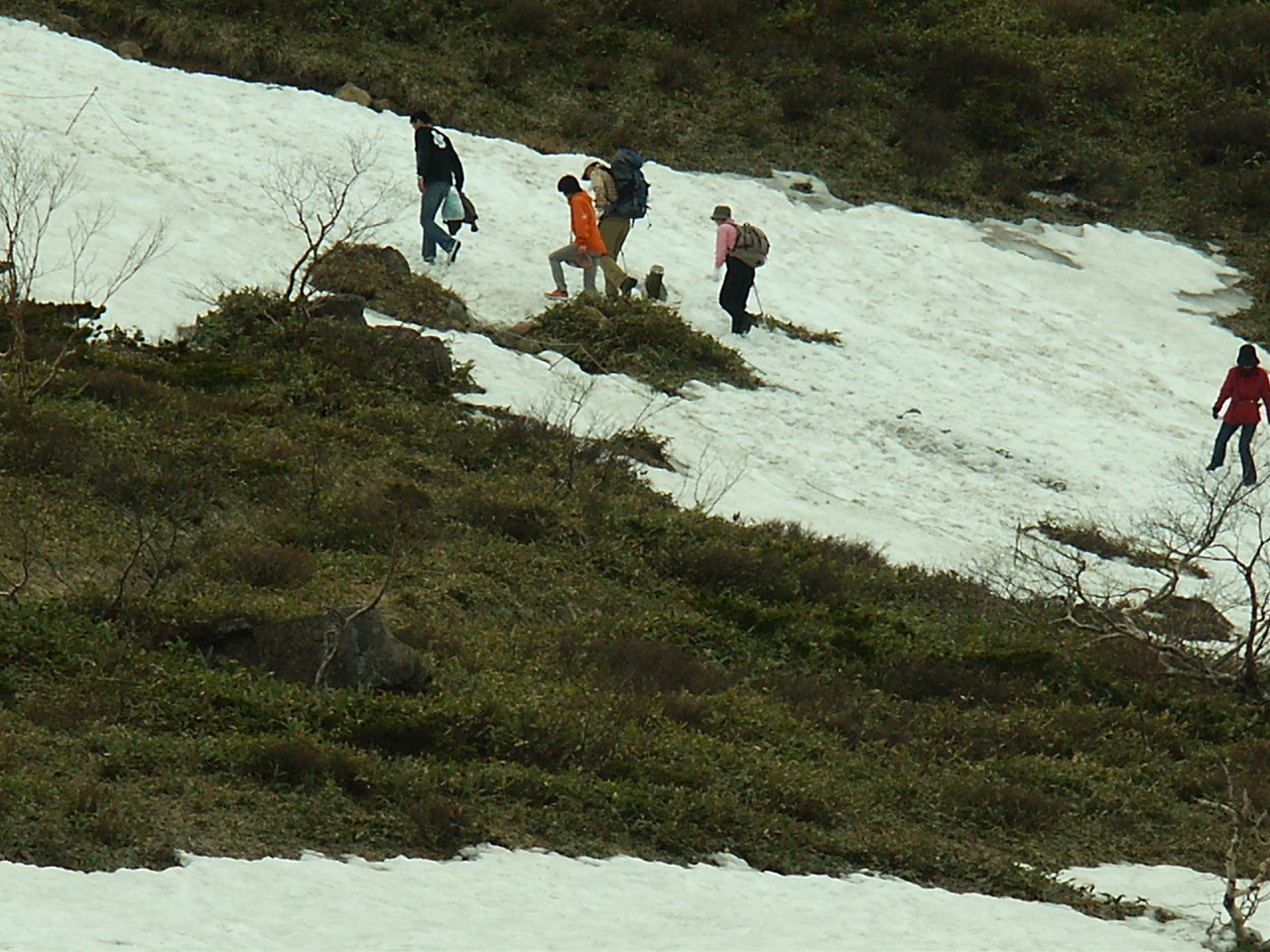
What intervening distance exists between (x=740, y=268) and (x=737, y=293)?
1.01 ft

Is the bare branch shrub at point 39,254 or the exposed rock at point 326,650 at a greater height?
the bare branch shrub at point 39,254

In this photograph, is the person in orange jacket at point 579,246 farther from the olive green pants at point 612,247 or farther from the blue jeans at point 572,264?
the olive green pants at point 612,247

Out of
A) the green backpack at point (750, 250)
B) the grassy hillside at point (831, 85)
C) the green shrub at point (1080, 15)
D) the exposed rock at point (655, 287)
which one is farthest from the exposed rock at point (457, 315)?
the green shrub at point (1080, 15)

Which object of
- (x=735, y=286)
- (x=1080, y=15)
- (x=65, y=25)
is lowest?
(x=735, y=286)

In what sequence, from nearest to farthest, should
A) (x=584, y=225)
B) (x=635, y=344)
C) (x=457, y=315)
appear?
(x=457, y=315)
(x=635, y=344)
(x=584, y=225)

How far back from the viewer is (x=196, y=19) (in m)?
25.5

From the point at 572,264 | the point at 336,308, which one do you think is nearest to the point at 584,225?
the point at 572,264

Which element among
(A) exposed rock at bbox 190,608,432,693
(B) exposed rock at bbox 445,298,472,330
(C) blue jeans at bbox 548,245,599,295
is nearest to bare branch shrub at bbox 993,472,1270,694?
(A) exposed rock at bbox 190,608,432,693

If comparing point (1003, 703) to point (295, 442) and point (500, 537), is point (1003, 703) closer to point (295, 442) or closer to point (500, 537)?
point (500, 537)

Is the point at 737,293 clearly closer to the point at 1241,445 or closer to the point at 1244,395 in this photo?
the point at 1244,395

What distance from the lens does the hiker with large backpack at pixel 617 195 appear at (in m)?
20.0

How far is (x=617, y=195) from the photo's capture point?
20.1 meters

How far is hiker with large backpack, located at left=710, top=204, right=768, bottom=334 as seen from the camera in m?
19.8

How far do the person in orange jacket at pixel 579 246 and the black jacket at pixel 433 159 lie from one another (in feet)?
4.57
